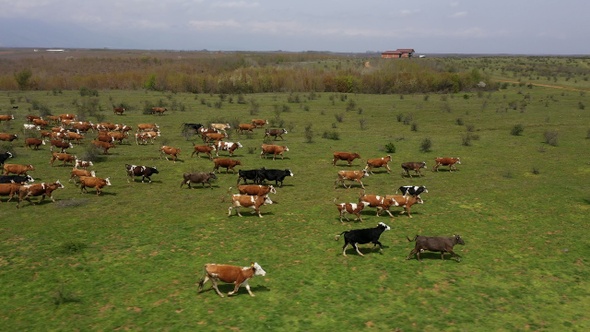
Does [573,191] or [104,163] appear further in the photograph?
[104,163]

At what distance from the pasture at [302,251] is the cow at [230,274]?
398mm

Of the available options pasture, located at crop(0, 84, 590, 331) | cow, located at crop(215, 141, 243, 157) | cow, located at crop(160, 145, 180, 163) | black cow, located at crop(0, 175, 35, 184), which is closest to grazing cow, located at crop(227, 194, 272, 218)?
pasture, located at crop(0, 84, 590, 331)

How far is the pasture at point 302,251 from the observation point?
33.0 feet

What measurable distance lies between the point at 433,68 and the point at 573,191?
69.2 metres

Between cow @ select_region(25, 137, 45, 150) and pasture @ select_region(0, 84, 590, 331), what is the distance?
1.17 meters

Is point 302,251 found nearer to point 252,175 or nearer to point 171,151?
point 252,175

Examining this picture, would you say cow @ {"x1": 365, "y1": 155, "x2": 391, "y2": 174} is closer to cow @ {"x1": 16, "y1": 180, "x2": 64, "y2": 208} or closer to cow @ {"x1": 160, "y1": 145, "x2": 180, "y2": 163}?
cow @ {"x1": 160, "y1": 145, "x2": 180, "y2": 163}

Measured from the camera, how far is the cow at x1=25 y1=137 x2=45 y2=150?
28375 millimetres

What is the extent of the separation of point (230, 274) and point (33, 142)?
23797 mm

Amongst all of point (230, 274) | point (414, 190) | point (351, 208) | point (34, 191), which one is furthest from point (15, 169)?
point (414, 190)

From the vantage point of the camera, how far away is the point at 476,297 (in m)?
10.9

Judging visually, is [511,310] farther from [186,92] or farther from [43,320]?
[186,92]

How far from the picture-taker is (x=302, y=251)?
44.7 ft

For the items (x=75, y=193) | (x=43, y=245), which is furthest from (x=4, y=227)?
(x=75, y=193)
